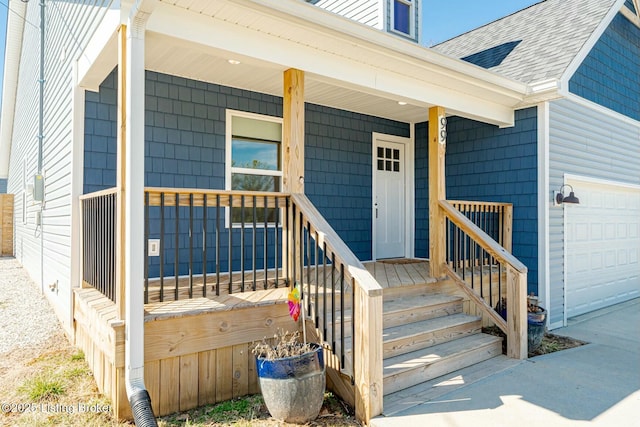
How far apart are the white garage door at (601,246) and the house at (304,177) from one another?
0.08 metres

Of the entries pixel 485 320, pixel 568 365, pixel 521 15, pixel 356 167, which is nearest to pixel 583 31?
pixel 521 15

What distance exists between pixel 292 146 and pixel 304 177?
1.88 metres

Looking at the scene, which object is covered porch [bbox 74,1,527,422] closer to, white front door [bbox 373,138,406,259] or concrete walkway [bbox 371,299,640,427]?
concrete walkway [bbox 371,299,640,427]

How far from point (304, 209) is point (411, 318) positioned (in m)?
1.61

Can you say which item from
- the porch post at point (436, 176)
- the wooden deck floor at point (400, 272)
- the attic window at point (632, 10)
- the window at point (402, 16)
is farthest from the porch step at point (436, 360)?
the attic window at point (632, 10)

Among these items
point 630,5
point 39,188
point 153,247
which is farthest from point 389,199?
point 630,5

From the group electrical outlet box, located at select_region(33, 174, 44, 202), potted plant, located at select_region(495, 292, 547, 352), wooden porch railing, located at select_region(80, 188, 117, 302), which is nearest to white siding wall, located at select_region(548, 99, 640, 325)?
potted plant, located at select_region(495, 292, 547, 352)

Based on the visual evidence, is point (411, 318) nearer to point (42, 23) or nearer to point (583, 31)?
point (583, 31)

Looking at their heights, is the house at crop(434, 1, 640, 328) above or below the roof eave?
below

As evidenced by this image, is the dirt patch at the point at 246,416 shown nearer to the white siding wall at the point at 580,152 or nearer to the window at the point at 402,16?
the white siding wall at the point at 580,152

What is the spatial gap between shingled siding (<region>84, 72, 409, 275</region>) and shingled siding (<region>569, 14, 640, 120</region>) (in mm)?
2649

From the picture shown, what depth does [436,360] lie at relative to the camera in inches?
145

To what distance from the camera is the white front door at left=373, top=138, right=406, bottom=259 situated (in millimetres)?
6770

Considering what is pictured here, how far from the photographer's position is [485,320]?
16.8 ft
